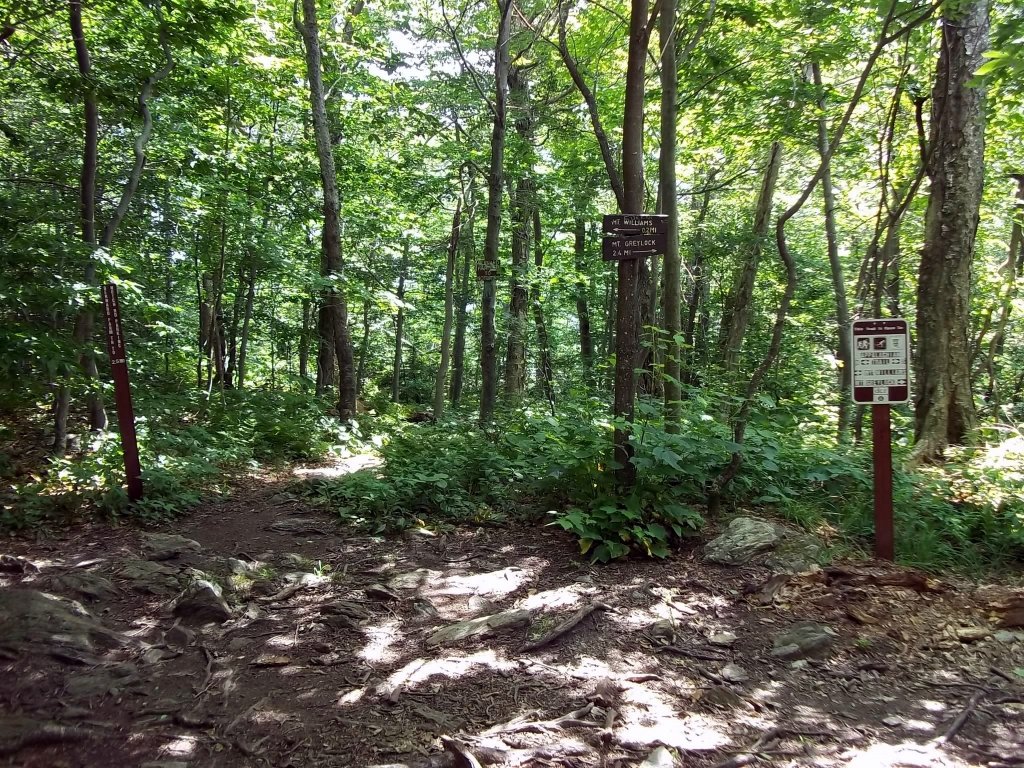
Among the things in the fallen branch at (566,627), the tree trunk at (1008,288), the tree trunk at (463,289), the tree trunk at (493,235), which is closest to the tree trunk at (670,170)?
the tree trunk at (493,235)

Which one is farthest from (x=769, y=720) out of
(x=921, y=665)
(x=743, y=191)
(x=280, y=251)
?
(x=743, y=191)

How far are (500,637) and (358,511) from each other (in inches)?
128

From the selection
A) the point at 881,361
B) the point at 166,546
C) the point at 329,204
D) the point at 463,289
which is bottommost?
the point at 166,546

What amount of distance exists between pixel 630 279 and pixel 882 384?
2.17 m

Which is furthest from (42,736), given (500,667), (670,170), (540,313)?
(540,313)

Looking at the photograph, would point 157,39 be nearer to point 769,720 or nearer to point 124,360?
point 124,360

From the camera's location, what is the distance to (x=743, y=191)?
15758mm

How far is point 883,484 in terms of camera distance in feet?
15.3

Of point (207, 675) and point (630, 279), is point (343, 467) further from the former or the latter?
point (207, 675)

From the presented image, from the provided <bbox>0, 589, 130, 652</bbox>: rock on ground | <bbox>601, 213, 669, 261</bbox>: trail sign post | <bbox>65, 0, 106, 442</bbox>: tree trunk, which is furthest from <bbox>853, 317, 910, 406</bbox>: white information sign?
<bbox>65, 0, 106, 442</bbox>: tree trunk

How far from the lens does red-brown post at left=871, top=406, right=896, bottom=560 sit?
4.65 meters

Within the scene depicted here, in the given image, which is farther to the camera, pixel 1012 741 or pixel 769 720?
pixel 769 720

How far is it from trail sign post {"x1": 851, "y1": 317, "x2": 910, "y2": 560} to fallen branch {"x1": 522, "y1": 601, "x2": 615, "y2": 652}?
2.34 m

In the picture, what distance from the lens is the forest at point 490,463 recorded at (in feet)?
10.1
